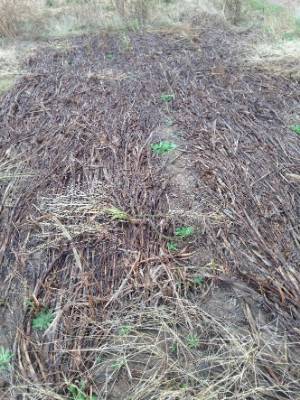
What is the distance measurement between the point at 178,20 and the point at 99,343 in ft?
23.4

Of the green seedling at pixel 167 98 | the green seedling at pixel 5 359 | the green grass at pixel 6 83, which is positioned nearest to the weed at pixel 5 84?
the green grass at pixel 6 83

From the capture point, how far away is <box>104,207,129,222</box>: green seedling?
9.70 ft

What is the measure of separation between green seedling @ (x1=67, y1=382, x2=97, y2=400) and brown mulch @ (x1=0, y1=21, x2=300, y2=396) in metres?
0.09

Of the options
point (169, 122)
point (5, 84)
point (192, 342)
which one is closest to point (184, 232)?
point (192, 342)

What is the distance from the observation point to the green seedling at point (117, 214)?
9.70 feet

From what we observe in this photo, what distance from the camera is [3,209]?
3.29 metres

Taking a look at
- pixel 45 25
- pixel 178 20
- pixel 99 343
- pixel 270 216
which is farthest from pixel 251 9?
pixel 99 343

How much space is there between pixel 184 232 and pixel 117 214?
1.70 ft

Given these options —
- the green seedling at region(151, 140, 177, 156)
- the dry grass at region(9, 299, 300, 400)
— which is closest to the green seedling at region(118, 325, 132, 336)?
the dry grass at region(9, 299, 300, 400)

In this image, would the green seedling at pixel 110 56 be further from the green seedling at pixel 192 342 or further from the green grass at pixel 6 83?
the green seedling at pixel 192 342

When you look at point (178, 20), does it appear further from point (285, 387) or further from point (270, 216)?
point (285, 387)

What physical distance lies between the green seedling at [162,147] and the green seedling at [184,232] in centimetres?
109

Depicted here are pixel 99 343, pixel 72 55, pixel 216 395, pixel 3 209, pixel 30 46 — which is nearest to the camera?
pixel 216 395

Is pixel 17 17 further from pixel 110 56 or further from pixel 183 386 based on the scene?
pixel 183 386
